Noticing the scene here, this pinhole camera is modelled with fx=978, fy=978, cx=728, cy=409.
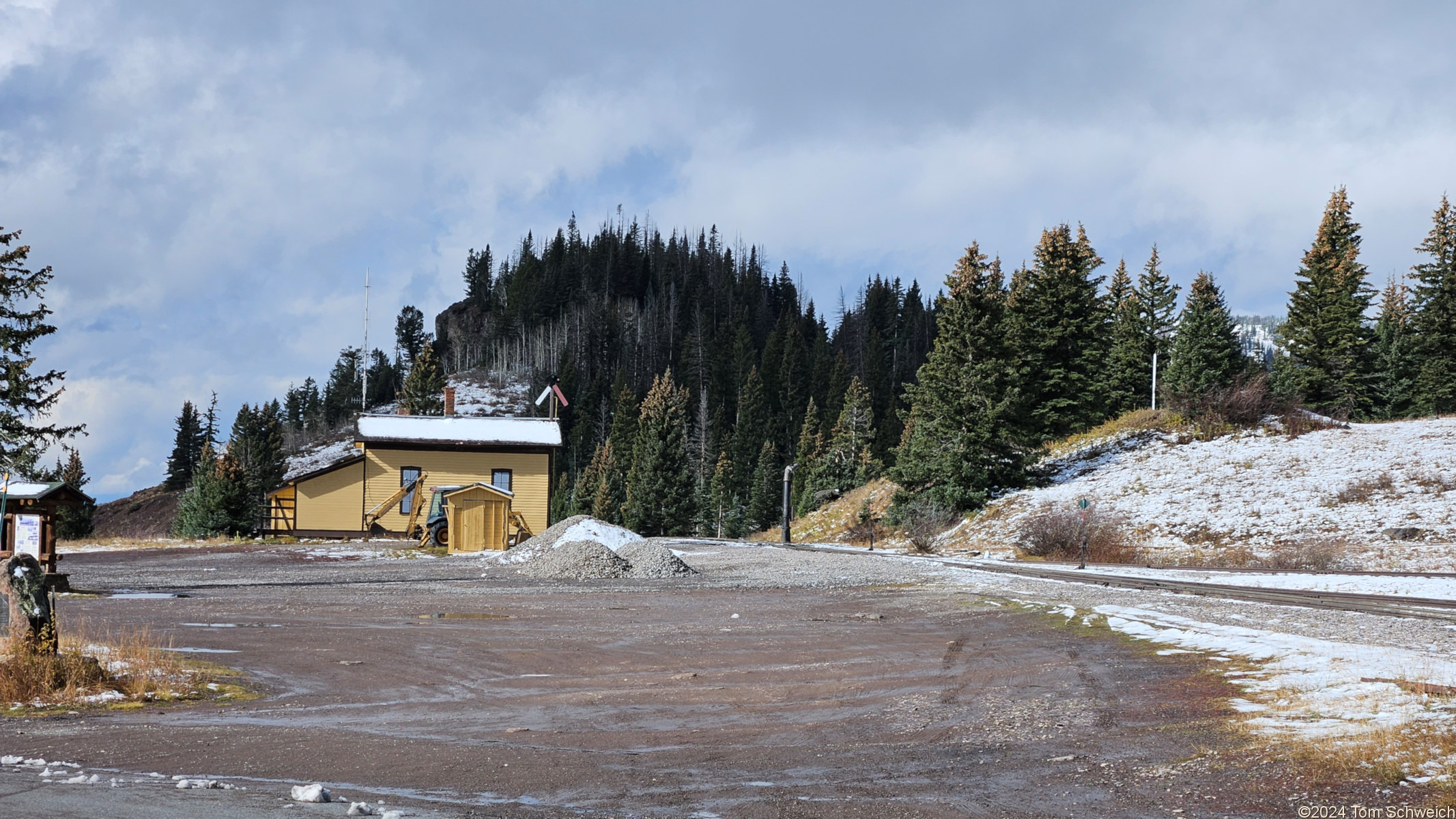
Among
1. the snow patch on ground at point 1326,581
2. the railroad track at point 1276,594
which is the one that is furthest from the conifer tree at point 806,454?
the snow patch on ground at point 1326,581

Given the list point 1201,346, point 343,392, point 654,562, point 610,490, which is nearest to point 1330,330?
point 1201,346

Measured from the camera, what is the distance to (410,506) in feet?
154

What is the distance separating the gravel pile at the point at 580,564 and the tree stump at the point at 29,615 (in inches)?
686

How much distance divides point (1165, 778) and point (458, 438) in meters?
42.7

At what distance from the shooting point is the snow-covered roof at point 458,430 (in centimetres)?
4659

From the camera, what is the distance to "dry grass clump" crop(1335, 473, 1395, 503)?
34.5 meters

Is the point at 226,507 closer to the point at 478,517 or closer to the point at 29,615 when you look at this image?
the point at 478,517

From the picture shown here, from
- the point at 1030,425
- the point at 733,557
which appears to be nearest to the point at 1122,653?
the point at 733,557

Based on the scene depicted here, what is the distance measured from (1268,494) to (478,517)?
31.7 meters

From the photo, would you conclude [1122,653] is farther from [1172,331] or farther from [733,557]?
[1172,331]

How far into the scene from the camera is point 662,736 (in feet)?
31.2

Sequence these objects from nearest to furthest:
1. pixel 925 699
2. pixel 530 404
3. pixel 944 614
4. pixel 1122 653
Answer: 1. pixel 925 699
2. pixel 1122 653
3. pixel 944 614
4. pixel 530 404

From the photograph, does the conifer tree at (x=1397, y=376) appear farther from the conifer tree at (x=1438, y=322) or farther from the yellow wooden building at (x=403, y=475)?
the yellow wooden building at (x=403, y=475)

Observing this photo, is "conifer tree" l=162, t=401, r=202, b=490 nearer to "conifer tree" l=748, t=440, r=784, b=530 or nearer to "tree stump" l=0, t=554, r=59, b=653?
"conifer tree" l=748, t=440, r=784, b=530
